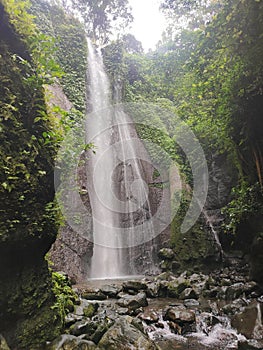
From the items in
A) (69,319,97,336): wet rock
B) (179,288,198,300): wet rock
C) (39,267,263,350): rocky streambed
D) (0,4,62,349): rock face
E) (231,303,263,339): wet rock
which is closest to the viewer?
(0,4,62,349): rock face

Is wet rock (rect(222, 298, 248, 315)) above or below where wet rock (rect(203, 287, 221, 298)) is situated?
below

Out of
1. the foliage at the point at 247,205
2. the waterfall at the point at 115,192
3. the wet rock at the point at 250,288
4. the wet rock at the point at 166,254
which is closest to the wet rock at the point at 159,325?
the wet rock at the point at 250,288

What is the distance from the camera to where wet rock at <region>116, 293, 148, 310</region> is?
5.06 m

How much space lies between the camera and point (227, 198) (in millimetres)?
11602

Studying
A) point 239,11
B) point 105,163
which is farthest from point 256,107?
point 105,163

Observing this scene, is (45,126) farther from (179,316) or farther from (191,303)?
(191,303)

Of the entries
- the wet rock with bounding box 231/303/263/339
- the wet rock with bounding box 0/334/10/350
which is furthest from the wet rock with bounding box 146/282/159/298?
the wet rock with bounding box 0/334/10/350

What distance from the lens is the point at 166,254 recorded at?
10.1 m

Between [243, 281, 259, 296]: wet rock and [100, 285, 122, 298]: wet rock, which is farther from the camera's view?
[100, 285, 122, 298]: wet rock

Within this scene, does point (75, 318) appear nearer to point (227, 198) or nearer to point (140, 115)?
point (227, 198)

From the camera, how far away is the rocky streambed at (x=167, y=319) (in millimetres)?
3156

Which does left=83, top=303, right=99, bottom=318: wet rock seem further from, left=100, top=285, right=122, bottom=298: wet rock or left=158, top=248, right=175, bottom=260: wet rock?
left=158, top=248, right=175, bottom=260: wet rock

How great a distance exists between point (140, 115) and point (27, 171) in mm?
15223

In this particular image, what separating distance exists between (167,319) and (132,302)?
94 cm
